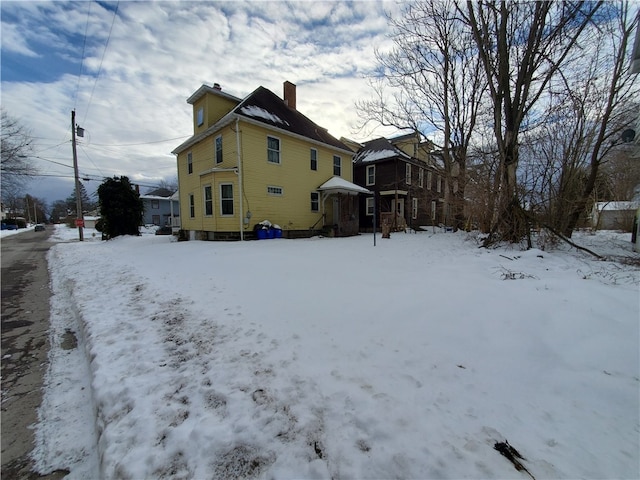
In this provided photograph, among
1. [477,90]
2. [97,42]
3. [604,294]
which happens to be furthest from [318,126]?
[604,294]

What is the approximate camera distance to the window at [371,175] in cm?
2089

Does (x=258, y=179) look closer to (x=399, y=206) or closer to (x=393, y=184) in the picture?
(x=393, y=184)

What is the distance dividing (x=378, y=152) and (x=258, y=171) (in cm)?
1169

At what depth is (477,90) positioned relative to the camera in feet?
44.7

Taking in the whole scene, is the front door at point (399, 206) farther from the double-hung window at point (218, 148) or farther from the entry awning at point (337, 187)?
the double-hung window at point (218, 148)

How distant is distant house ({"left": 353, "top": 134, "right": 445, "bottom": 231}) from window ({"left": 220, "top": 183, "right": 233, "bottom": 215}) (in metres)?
10.2

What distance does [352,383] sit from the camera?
2199 millimetres

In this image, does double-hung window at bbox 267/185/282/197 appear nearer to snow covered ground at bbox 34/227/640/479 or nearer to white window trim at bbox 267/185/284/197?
white window trim at bbox 267/185/284/197

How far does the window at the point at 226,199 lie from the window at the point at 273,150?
2.46 metres

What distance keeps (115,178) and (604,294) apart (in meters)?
23.6

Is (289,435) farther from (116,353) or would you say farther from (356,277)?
(356,277)

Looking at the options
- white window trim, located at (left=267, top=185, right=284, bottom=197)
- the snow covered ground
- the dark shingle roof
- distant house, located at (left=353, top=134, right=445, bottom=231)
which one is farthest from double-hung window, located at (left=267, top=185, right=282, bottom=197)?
the snow covered ground

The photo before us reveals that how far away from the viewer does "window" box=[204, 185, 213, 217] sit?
535 inches

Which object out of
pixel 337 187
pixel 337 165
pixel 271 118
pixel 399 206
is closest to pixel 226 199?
pixel 271 118
